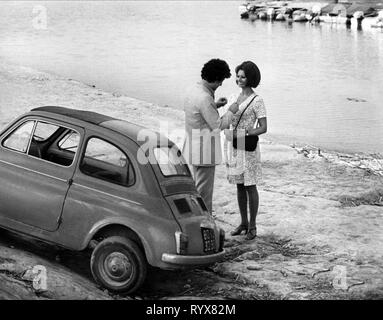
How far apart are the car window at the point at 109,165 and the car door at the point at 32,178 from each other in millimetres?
176

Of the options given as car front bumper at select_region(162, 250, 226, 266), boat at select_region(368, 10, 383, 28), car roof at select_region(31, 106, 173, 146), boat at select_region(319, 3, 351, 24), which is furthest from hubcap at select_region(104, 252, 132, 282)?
boat at select_region(319, 3, 351, 24)

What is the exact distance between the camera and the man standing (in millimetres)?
8266

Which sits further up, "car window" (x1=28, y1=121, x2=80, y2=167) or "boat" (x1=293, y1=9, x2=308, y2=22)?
"car window" (x1=28, y1=121, x2=80, y2=167)

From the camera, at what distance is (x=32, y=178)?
7.40 metres

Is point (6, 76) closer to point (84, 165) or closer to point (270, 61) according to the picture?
point (84, 165)

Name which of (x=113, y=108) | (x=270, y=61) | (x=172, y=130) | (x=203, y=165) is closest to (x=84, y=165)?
(x=203, y=165)

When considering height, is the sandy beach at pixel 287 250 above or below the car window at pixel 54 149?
below

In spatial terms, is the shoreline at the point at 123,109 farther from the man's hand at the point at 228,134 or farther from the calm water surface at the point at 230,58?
the man's hand at the point at 228,134

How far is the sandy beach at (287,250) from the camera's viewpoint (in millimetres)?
7383

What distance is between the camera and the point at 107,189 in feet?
23.4

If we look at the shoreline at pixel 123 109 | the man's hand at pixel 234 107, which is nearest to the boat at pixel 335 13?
the shoreline at pixel 123 109

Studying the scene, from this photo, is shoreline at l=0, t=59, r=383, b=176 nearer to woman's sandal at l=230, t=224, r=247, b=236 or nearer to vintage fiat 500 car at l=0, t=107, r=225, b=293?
woman's sandal at l=230, t=224, r=247, b=236

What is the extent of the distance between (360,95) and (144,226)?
30.9m

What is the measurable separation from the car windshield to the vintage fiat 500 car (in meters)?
0.01
